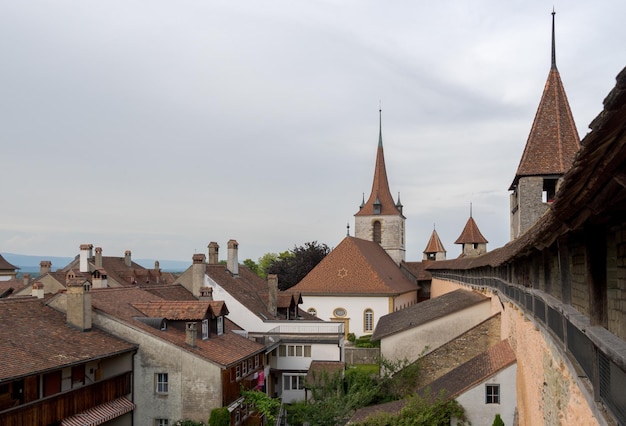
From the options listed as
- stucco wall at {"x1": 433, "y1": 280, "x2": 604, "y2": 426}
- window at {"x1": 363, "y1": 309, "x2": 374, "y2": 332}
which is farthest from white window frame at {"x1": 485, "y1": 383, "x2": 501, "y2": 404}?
window at {"x1": 363, "y1": 309, "x2": 374, "y2": 332}

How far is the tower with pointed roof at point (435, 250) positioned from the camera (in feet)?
243

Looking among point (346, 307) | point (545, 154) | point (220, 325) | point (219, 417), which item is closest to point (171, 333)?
point (220, 325)

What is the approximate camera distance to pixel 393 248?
65875 millimetres

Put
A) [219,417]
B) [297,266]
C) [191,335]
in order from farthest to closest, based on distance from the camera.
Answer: [297,266] < [191,335] < [219,417]

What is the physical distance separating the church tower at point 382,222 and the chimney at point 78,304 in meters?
47.9

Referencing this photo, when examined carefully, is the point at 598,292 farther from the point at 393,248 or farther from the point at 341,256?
the point at 393,248

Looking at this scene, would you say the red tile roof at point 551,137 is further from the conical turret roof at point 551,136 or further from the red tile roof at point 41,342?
the red tile roof at point 41,342


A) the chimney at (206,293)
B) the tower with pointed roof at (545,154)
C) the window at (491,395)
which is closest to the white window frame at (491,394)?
the window at (491,395)

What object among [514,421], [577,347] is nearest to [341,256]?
[514,421]

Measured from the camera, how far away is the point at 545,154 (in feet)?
81.5

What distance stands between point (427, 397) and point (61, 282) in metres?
31.5

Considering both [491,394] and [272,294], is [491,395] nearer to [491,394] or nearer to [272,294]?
[491,394]

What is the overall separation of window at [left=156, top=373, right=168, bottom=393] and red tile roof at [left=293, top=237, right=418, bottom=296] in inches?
983

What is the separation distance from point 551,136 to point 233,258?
21812mm
